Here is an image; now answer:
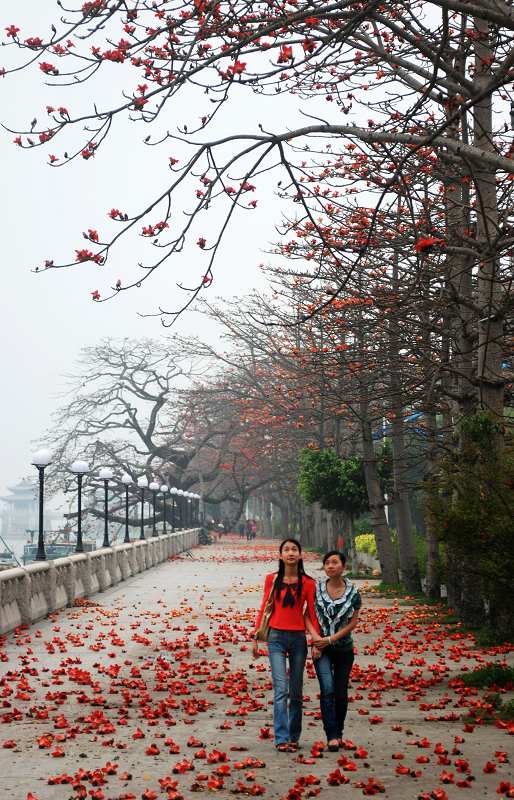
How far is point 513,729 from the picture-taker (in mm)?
10195

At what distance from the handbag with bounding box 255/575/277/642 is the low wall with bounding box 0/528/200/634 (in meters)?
10.0

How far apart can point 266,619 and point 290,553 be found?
61 centimetres

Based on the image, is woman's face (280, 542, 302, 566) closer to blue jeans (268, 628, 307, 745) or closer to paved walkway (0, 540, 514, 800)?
blue jeans (268, 628, 307, 745)

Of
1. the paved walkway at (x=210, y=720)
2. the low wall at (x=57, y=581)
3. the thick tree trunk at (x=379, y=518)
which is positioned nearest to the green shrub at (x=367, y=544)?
the low wall at (x=57, y=581)

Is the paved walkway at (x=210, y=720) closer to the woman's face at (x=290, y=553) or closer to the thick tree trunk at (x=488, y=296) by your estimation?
the woman's face at (x=290, y=553)

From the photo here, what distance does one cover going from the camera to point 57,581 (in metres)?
24.2

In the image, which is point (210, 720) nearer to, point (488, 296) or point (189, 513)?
point (488, 296)

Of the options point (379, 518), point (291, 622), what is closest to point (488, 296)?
point (291, 622)

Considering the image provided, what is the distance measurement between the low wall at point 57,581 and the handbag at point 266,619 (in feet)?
32.9

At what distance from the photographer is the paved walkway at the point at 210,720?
844cm

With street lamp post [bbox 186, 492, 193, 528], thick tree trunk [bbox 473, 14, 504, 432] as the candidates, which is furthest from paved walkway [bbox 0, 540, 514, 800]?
street lamp post [bbox 186, 492, 193, 528]

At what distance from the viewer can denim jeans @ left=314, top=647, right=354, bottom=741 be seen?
9.47 metres

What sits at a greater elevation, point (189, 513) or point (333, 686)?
point (189, 513)

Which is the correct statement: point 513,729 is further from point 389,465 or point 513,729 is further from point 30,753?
point 389,465
